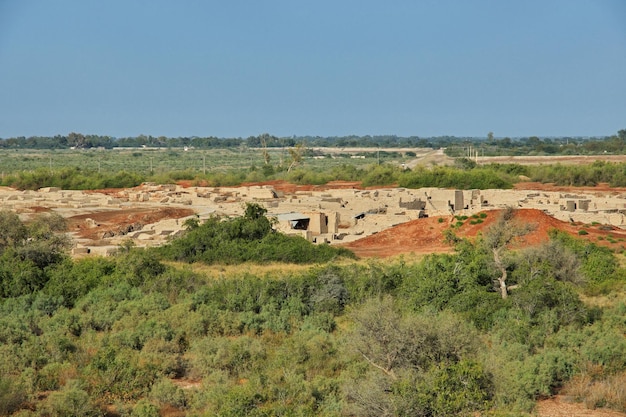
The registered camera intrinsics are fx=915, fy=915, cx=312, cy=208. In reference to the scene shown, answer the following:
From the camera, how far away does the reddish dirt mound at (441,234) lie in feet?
86.5

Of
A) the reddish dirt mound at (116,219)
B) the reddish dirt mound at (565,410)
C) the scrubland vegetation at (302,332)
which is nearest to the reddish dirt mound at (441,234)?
the scrubland vegetation at (302,332)

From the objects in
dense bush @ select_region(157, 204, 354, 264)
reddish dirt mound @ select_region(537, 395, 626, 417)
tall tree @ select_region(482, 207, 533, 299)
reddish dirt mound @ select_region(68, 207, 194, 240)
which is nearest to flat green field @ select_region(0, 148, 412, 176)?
reddish dirt mound @ select_region(68, 207, 194, 240)

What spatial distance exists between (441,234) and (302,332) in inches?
558

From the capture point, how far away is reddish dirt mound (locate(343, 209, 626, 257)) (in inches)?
1038

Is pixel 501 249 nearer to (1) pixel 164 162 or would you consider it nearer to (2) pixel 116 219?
(2) pixel 116 219

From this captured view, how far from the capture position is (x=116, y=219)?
117 feet

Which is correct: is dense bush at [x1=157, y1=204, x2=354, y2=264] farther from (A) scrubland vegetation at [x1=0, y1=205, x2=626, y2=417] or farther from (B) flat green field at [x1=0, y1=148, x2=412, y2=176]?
(B) flat green field at [x1=0, y1=148, x2=412, y2=176]

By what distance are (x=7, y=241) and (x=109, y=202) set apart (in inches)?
796

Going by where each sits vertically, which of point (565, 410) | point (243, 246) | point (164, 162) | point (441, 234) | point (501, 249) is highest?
point (501, 249)

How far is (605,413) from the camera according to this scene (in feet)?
38.5

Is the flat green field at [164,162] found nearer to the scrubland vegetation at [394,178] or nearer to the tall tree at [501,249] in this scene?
the scrubland vegetation at [394,178]

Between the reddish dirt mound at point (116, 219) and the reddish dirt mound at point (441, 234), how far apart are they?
29.5ft

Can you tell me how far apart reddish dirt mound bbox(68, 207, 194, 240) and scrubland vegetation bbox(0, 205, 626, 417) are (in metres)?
8.75

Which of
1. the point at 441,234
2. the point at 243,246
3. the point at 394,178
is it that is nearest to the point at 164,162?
the point at 394,178
